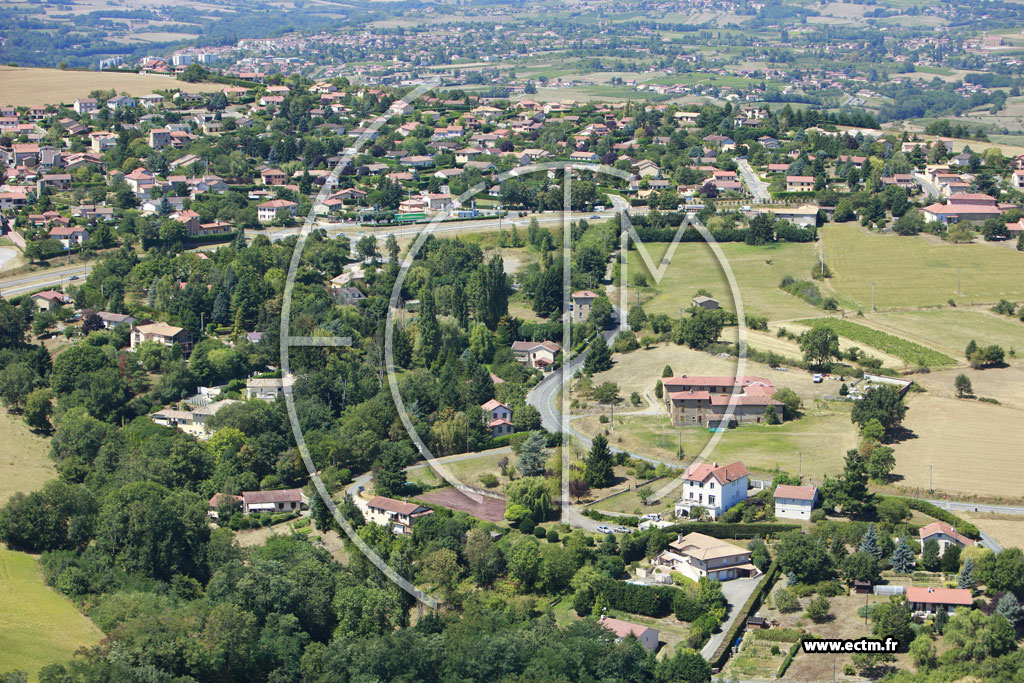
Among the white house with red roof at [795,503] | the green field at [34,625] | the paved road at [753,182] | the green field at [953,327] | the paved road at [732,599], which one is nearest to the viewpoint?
the green field at [34,625]

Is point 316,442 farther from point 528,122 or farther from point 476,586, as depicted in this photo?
point 528,122

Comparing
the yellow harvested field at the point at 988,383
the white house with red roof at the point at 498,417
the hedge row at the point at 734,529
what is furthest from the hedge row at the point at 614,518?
the yellow harvested field at the point at 988,383

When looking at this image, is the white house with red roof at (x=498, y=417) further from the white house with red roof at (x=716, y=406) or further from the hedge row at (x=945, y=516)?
the hedge row at (x=945, y=516)

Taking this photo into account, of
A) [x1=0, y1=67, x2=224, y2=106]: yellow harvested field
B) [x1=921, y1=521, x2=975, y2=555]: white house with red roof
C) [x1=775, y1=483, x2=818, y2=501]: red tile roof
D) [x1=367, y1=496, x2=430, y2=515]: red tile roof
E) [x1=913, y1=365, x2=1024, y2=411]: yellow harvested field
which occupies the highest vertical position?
[x1=0, y1=67, x2=224, y2=106]: yellow harvested field

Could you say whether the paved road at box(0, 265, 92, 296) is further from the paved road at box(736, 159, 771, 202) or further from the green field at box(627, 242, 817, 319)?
the paved road at box(736, 159, 771, 202)

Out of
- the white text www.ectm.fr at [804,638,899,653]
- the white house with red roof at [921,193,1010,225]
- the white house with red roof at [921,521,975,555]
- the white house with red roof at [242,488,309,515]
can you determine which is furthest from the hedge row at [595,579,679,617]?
the white house with red roof at [921,193,1010,225]
